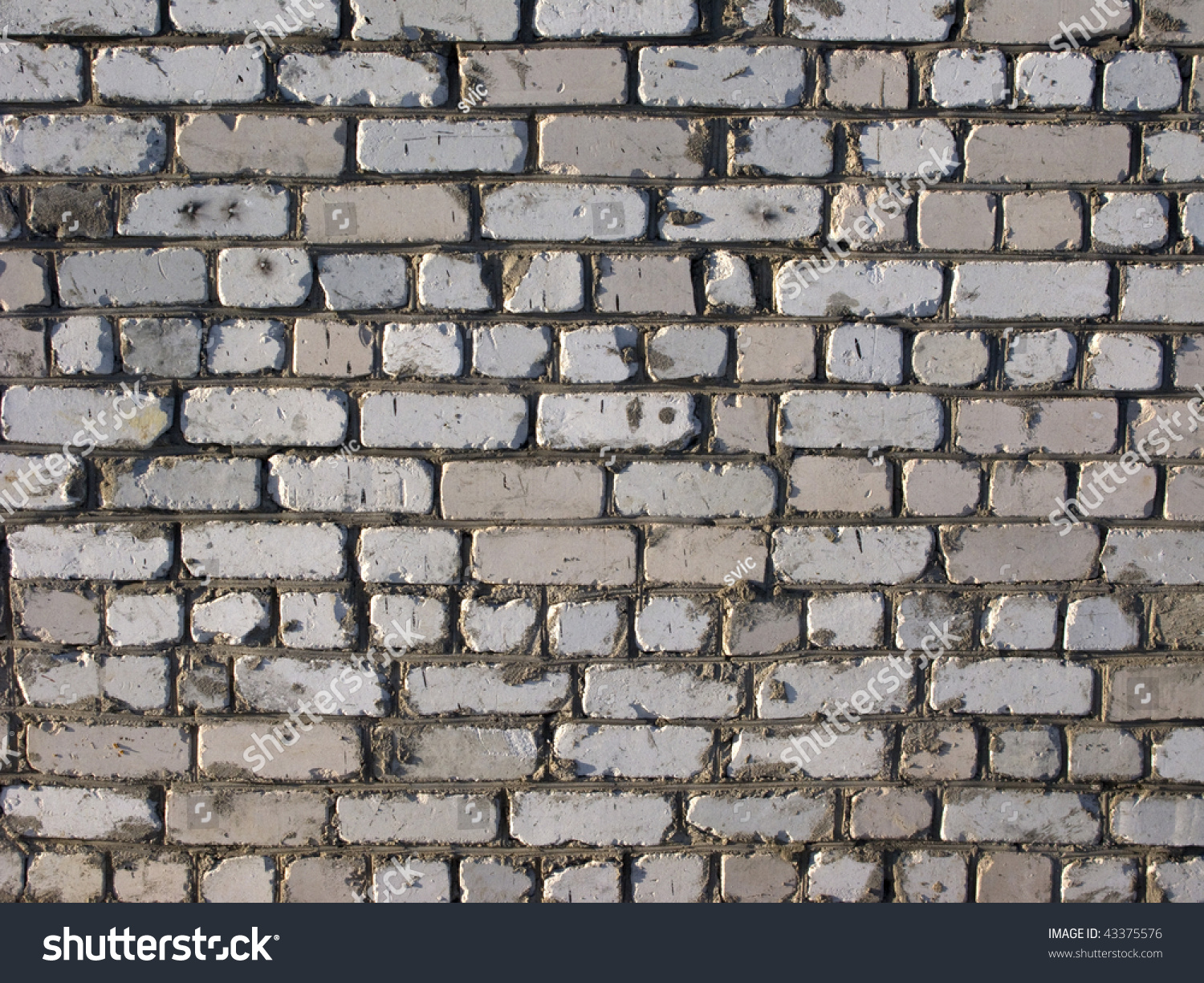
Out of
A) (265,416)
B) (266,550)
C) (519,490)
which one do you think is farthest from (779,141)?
(266,550)

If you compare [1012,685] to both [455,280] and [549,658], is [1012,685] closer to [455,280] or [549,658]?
[549,658]

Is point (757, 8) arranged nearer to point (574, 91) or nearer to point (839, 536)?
point (574, 91)

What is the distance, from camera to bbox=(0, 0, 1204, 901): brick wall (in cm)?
115

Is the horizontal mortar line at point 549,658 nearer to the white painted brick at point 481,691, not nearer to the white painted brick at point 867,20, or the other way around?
the white painted brick at point 481,691

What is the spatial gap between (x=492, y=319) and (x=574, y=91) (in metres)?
0.39

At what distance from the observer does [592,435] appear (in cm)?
117

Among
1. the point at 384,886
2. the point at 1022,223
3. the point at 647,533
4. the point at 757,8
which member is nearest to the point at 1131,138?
the point at 1022,223

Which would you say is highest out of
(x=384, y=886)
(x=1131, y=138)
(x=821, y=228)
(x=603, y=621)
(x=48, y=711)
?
(x=1131, y=138)

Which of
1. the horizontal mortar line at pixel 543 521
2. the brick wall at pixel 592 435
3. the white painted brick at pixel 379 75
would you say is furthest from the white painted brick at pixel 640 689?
the white painted brick at pixel 379 75

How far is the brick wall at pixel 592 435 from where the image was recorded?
1.15 metres

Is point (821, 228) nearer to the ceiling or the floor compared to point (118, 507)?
nearer to the ceiling

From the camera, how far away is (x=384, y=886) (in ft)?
4.05

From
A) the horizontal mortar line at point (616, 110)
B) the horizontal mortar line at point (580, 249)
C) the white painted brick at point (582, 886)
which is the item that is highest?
the horizontal mortar line at point (616, 110)

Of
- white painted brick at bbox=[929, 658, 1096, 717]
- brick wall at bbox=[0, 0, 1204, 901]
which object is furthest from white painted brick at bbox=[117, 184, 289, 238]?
white painted brick at bbox=[929, 658, 1096, 717]
